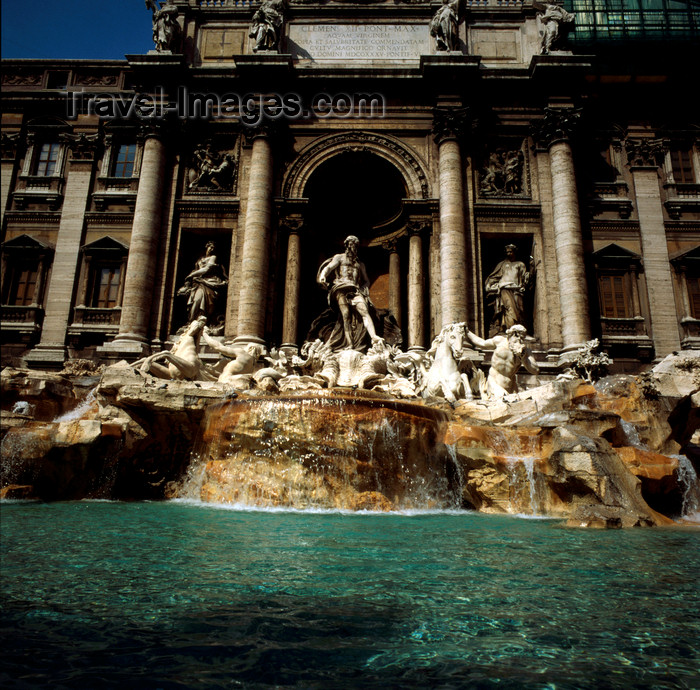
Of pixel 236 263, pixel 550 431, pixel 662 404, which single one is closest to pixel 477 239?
pixel 236 263

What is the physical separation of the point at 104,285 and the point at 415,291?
9946 millimetres

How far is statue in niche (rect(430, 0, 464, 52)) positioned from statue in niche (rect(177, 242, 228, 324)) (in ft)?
32.5

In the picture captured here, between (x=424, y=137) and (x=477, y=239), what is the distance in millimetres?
3976

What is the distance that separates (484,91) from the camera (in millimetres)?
17609

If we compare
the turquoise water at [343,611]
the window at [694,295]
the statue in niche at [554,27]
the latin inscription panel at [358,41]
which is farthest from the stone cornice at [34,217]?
the window at [694,295]

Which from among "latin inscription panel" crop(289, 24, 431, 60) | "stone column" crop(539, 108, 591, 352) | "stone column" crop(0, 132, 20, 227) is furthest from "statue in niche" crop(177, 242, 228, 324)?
"stone column" crop(539, 108, 591, 352)

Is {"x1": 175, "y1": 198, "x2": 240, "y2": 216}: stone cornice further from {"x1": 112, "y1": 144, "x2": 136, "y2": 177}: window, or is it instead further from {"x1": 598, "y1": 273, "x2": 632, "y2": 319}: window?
{"x1": 598, "y1": 273, "x2": 632, "y2": 319}: window

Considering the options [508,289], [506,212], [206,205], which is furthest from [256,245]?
[506,212]

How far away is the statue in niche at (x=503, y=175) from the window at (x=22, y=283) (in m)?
14.8

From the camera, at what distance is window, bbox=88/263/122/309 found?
17094 millimetres

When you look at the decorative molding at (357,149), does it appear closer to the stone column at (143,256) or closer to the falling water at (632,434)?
the stone column at (143,256)

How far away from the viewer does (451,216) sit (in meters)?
16.0

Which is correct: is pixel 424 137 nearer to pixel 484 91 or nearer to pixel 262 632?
pixel 484 91

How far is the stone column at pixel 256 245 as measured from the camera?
15.5 metres
